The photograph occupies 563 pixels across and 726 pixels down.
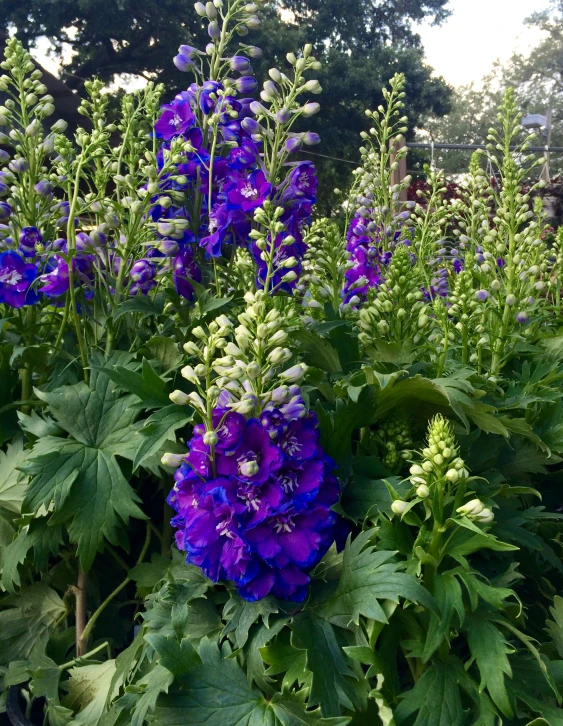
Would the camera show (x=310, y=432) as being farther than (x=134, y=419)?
No

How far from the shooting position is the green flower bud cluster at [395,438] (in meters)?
1.46

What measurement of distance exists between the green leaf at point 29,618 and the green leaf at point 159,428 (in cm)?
57

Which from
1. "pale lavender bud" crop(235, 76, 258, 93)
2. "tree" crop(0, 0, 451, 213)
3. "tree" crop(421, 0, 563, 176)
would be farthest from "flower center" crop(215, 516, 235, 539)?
"tree" crop(421, 0, 563, 176)

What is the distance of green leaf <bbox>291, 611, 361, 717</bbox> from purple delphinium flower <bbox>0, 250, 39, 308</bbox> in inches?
41.6

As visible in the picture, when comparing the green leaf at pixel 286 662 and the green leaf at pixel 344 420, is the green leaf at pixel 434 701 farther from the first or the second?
the green leaf at pixel 344 420

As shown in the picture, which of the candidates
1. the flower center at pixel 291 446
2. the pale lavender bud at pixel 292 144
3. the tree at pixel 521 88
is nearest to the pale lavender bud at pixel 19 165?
the pale lavender bud at pixel 292 144

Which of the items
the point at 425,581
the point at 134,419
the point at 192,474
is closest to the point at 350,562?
the point at 425,581

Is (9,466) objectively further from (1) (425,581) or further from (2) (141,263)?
(1) (425,581)

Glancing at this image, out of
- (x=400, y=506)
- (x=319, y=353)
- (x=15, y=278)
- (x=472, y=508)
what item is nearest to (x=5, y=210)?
(x=15, y=278)

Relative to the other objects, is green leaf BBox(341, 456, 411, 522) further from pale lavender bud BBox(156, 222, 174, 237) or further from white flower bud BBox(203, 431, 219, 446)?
pale lavender bud BBox(156, 222, 174, 237)

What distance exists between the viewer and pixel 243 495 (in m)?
1.19

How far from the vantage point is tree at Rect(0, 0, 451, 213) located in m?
15.5

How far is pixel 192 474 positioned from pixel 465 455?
64 centimetres

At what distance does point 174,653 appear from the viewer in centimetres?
115
